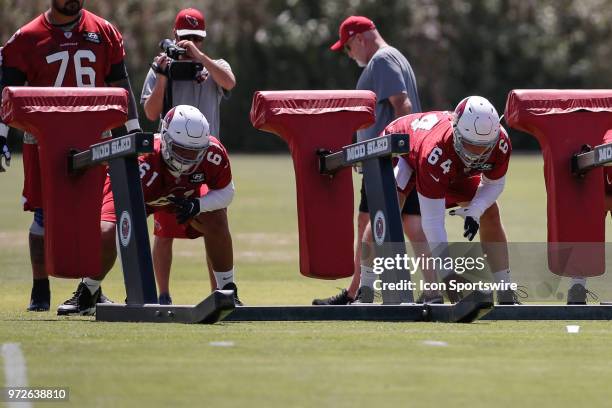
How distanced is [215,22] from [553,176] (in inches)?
1437

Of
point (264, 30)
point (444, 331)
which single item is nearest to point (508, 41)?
point (264, 30)

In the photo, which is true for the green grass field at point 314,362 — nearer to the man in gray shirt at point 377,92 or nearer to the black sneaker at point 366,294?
the black sneaker at point 366,294

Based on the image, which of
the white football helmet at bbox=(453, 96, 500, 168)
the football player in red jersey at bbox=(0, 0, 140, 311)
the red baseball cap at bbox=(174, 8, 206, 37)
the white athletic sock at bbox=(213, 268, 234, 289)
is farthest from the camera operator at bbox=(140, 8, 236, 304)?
the white football helmet at bbox=(453, 96, 500, 168)

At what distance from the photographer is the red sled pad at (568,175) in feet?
35.3

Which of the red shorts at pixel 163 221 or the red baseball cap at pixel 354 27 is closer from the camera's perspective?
the red shorts at pixel 163 221

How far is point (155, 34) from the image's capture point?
4594 cm

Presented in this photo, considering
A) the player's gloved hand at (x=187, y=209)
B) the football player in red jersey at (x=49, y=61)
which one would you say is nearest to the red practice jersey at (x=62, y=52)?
the football player in red jersey at (x=49, y=61)

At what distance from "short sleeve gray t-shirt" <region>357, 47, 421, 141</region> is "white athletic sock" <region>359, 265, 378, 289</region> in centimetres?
128

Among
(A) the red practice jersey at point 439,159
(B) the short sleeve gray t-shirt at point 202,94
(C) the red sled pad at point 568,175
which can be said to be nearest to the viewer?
(A) the red practice jersey at point 439,159

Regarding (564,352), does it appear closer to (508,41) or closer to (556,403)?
(556,403)

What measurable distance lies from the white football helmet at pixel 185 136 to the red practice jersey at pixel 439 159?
154 centimetres

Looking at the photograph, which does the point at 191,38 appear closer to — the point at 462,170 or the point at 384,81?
the point at 384,81

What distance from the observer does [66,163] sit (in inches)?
403

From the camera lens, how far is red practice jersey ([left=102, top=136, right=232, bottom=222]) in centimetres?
1054
